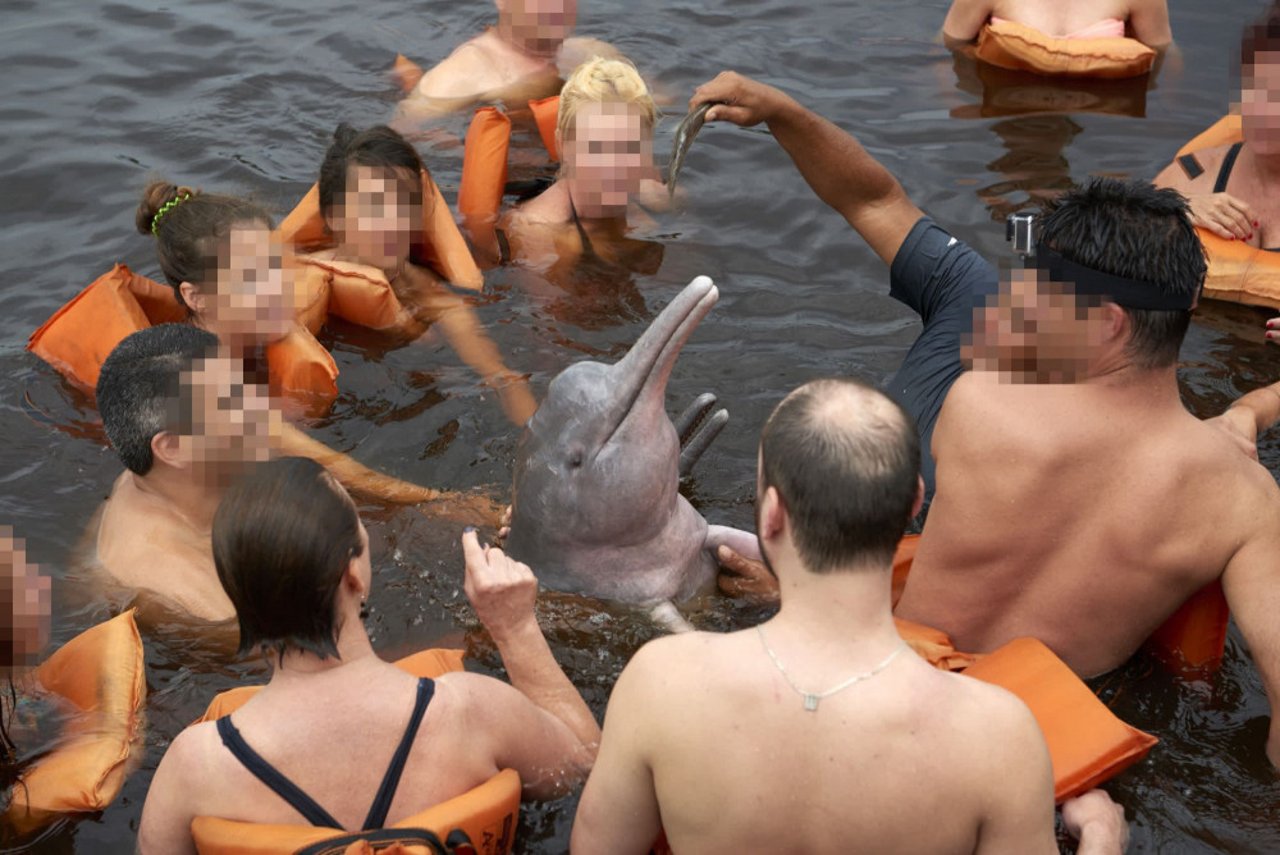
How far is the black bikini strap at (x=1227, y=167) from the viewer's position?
802cm

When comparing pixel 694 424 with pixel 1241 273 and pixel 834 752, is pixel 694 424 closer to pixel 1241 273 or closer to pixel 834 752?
pixel 834 752

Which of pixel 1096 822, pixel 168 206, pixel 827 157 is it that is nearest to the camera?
pixel 1096 822

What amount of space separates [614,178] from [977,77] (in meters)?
Answer: 4.19

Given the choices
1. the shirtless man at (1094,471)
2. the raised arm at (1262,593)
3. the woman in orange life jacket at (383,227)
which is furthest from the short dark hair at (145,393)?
the raised arm at (1262,593)

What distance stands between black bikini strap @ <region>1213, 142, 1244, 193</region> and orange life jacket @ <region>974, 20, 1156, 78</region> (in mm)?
2305

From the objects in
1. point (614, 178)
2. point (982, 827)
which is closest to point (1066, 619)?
point (982, 827)

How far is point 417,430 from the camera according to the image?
276 inches

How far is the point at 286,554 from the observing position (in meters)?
3.32

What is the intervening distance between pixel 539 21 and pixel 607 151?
2729mm

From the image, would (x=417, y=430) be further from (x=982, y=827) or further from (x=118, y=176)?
(x=982, y=827)

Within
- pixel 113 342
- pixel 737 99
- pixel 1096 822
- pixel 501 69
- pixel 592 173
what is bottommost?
pixel 1096 822

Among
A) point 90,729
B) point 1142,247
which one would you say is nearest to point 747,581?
point 1142,247

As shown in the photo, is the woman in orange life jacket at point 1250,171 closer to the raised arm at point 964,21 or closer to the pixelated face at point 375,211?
the raised arm at point 964,21

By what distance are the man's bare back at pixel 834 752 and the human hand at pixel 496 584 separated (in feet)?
2.99
